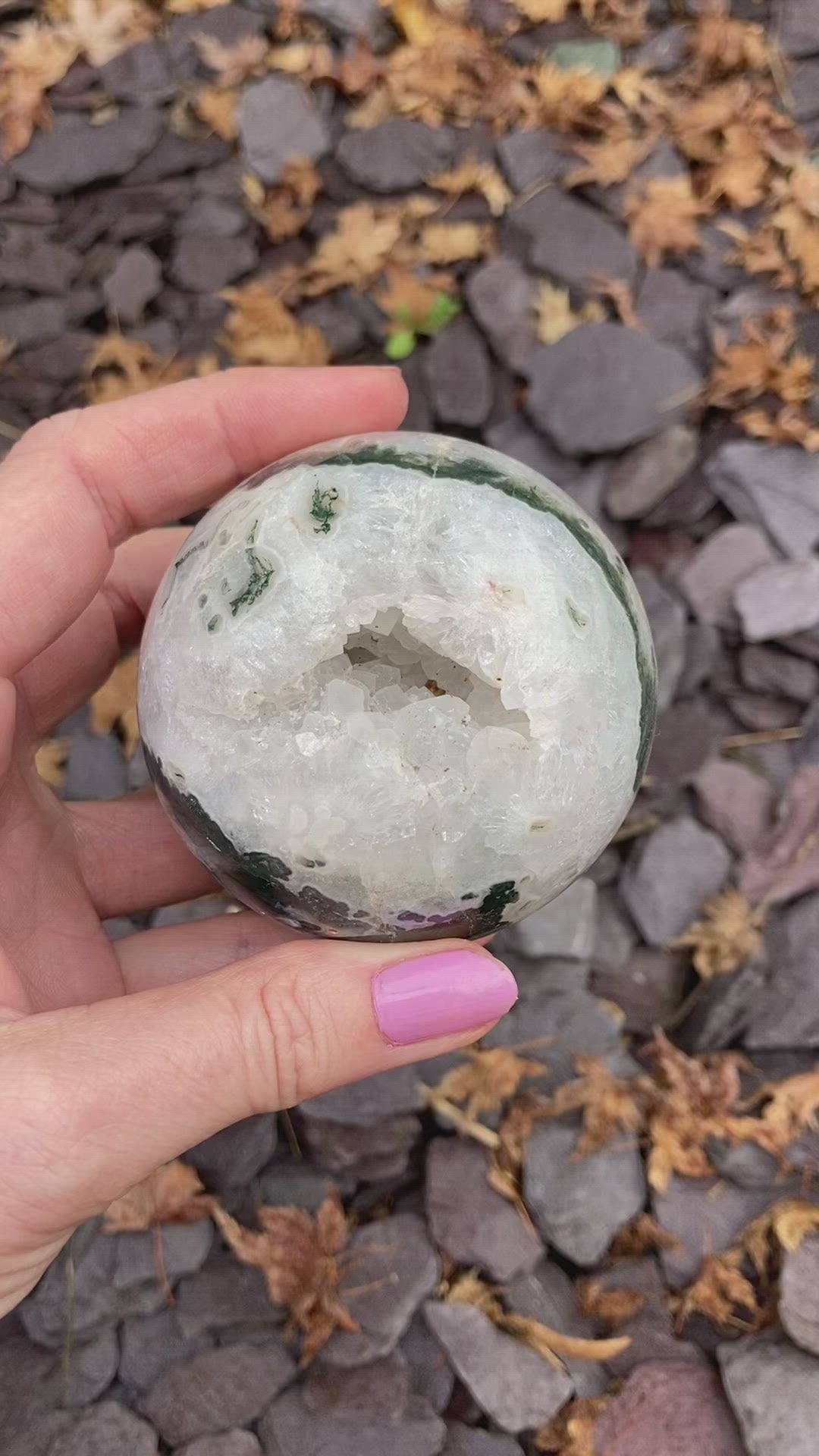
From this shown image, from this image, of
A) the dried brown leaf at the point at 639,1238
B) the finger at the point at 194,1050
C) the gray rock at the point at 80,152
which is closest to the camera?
the finger at the point at 194,1050

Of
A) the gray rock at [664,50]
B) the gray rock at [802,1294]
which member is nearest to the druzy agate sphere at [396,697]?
the gray rock at [802,1294]

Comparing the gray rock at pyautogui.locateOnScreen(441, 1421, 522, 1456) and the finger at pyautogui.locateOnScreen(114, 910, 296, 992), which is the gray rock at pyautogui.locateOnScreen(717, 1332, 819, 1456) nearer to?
the gray rock at pyautogui.locateOnScreen(441, 1421, 522, 1456)

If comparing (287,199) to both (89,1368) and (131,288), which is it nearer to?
(131,288)

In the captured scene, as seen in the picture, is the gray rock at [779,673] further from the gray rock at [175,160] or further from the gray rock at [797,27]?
the gray rock at [175,160]

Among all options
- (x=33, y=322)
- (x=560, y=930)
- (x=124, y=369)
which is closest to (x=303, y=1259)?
(x=560, y=930)

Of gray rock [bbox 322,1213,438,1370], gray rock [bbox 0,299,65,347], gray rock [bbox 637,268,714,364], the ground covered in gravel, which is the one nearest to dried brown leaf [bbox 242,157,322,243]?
the ground covered in gravel

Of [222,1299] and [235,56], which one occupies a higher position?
[235,56]

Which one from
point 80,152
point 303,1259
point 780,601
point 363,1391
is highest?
point 80,152
